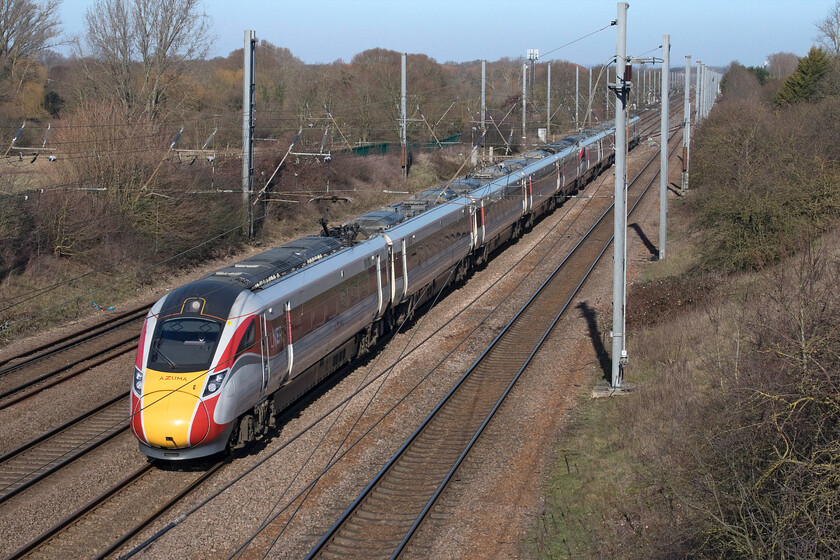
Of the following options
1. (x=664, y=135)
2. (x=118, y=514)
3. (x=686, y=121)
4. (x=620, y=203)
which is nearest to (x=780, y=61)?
(x=686, y=121)

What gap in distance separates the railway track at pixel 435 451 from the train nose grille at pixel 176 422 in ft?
8.01

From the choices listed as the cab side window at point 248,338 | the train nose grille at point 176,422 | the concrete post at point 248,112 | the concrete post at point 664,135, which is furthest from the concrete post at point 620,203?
the concrete post at point 248,112

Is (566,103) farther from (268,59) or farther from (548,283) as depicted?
(548,283)

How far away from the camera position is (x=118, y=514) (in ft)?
35.0

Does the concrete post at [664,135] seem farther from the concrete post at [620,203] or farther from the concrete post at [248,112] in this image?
the concrete post at [248,112]

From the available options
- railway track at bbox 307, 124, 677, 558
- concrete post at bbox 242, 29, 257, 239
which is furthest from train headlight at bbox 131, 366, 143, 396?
concrete post at bbox 242, 29, 257, 239

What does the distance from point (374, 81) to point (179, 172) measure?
26.3m

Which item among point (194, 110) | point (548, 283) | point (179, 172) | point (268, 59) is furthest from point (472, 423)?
point (268, 59)

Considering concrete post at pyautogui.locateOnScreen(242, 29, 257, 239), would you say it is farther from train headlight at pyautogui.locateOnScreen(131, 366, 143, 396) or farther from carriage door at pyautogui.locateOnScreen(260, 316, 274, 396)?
train headlight at pyautogui.locateOnScreen(131, 366, 143, 396)

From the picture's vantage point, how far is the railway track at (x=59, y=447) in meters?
11.8

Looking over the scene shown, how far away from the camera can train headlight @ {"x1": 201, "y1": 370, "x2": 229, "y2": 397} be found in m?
11.2

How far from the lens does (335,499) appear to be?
11.2 m

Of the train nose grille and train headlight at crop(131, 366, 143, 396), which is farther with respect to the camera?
train headlight at crop(131, 366, 143, 396)

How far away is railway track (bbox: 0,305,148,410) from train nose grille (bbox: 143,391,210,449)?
4912 mm
